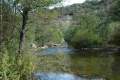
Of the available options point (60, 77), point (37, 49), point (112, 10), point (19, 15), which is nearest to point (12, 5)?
point (19, 15)

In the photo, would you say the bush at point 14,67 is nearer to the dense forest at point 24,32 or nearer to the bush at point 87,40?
the dense forest at point 24,32

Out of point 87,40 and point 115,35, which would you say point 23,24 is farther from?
point 87,40

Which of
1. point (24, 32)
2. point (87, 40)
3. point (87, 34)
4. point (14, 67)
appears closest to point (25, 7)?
point (24, 32)

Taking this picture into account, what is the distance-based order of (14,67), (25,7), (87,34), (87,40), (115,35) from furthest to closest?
(87,34) < (87,40) < (115,35) < (25,7) < (14,67)

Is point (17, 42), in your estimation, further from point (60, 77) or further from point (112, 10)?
point (112, 10)

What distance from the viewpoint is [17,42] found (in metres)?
20.0

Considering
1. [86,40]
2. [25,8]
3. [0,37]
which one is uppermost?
[25,8]

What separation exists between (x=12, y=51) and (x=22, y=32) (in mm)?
2997

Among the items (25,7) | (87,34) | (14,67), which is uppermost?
(25,7)

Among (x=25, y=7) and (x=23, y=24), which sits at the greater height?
(x=25, y=7)

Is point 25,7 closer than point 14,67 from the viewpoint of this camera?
No

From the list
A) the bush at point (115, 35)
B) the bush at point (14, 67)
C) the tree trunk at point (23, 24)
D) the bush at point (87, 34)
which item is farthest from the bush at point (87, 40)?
the bush at point (14, 67)

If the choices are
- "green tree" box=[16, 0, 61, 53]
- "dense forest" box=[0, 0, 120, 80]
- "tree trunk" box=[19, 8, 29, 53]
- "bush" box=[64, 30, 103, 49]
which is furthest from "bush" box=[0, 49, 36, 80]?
"bush" box=[64, 30, 103, 49]

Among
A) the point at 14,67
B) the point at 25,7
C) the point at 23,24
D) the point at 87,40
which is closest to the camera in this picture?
the point at 14,67
